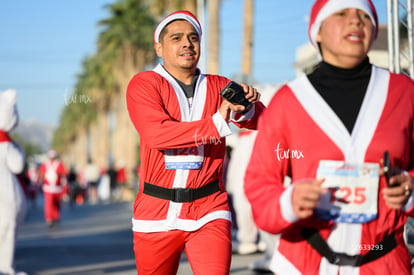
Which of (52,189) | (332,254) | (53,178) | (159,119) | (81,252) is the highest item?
(159,119)

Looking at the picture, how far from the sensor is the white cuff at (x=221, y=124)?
12.5ft

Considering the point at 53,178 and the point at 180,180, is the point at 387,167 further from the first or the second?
the point at 53,178

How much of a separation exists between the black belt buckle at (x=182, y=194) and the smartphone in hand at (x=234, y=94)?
83 centimetres

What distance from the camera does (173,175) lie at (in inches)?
173

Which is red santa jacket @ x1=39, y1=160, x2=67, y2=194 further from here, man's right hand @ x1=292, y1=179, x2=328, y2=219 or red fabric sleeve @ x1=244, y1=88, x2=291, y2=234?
man's right hand @ x1=292, y1=179, x2=328, y2=219

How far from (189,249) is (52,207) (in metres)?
14.7

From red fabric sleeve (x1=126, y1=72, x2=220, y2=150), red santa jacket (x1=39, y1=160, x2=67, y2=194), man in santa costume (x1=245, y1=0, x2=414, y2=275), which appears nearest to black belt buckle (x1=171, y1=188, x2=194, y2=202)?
red fabric sleeve (x1=126, y1=72, x2=220, y2=150)

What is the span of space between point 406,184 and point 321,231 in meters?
0.36

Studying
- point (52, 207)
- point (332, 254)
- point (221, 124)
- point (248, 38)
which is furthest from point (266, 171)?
point (248, 38)

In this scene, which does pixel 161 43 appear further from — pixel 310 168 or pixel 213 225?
pixel 310 168

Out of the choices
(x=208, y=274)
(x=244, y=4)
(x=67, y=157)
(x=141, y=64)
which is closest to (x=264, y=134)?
(x=208, y=274)

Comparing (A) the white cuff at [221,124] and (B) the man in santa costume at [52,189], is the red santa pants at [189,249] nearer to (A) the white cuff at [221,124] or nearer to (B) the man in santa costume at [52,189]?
(A) the white cuff at [221,124]

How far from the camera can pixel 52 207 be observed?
60.8ft

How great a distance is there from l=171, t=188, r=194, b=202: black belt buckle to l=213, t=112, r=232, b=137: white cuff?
25.7 inches
